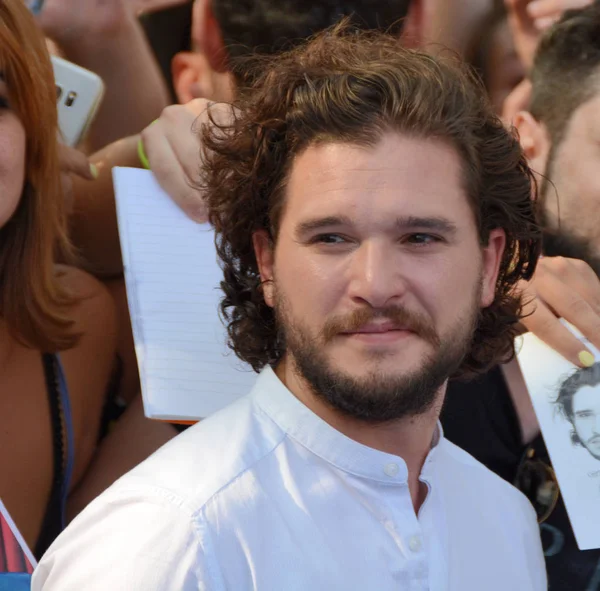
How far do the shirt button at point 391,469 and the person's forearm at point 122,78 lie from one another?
1.17 metres

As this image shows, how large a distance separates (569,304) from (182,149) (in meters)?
0.88

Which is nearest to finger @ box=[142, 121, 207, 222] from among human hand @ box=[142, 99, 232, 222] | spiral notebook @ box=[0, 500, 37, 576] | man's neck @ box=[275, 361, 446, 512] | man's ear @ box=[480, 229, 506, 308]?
human hand @ box=[142, 99, 232, 222]

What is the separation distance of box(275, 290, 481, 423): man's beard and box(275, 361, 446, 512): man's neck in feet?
0.10

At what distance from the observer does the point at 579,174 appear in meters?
2.13

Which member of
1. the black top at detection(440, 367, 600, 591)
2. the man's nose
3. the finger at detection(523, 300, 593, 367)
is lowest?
the black top at detection(440, 367, 600, 591)

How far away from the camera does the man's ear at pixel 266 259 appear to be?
1.54 m

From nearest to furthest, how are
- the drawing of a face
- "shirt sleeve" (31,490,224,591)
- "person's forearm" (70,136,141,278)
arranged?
"shirt sleeve" (31,490,224,591) → the drawing of a face → "person's forearm" (70,136,141,278)

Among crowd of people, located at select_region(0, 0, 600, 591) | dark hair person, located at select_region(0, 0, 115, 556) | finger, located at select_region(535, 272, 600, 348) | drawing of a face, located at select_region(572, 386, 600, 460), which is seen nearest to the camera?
crowd of people, located at select_region(0, 0, 600, 591)

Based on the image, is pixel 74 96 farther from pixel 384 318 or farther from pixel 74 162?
pixel 384 318

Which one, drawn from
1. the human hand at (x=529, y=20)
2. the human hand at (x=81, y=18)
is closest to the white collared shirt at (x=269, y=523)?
the human hand at (x=81, y=18)

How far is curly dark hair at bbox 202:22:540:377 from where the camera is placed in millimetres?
1444

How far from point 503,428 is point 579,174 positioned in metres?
0.64

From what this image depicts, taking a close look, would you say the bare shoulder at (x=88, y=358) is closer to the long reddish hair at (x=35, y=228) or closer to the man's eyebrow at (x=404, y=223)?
the long reddish hair at (x=35, y=228)

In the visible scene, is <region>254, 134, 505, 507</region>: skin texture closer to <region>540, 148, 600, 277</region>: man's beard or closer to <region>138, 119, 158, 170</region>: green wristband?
<region>138, 119, 158, 170</region>: green wristband
